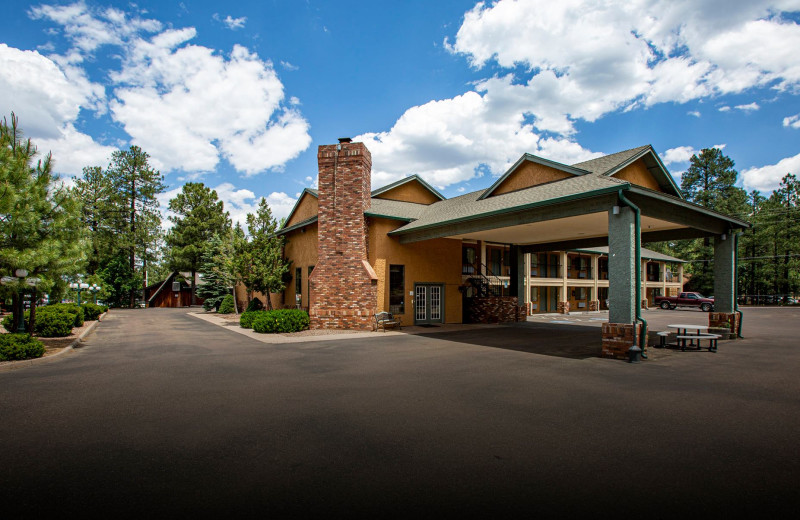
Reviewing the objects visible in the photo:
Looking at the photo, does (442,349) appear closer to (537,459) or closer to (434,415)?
(434,415)

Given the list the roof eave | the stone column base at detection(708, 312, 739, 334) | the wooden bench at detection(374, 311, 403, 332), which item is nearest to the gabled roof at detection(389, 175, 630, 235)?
the roof eave

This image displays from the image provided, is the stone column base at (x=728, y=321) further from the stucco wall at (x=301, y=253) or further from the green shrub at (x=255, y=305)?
the green shrub at (x=255, y=305)

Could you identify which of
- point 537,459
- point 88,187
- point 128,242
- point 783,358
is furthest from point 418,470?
point 88,187

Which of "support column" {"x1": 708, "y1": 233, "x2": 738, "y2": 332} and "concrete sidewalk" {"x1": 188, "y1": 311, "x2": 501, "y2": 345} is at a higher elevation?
"support column" {"x1": 708, "y1": 233, "x2": 738, "y2": 332}

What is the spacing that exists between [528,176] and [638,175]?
445cm

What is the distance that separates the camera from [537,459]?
4.47 metres

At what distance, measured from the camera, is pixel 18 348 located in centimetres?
1020

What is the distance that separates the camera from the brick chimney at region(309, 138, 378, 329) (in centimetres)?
1739

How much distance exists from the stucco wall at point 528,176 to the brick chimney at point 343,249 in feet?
22.7

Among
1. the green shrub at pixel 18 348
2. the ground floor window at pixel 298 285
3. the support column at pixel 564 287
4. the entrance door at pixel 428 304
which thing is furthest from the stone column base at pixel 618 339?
the support column at pixel 564 287

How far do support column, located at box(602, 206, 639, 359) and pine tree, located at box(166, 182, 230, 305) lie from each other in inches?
1572

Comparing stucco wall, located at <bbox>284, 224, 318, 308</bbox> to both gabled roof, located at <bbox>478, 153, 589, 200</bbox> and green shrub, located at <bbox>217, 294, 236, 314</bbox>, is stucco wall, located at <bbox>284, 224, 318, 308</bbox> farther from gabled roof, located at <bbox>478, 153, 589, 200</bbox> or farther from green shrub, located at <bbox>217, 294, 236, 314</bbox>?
gabled roof, located at <bbox>478, 153, 589, 200</bbox>

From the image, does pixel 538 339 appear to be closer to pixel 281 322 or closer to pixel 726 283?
pixel 726 283

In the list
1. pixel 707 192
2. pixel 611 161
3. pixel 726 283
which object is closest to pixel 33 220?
pixel 611 161
